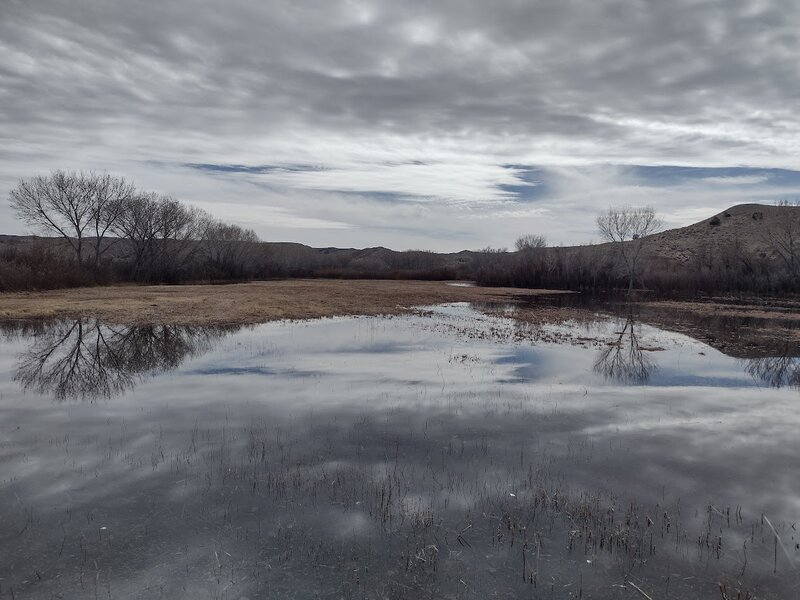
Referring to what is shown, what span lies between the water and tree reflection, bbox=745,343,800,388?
0.84 metres

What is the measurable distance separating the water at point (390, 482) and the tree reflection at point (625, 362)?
622 millimetres

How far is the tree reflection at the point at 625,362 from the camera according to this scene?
16.5 meters

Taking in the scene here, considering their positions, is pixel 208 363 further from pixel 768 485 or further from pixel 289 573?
pixel 768 485

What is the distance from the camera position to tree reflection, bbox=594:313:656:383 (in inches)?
648

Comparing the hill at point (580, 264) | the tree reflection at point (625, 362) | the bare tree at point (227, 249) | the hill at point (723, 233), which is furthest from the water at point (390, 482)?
the hill at point (723, 233)

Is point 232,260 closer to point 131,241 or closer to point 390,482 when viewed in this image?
point 131,241

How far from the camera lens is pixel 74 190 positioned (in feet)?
225

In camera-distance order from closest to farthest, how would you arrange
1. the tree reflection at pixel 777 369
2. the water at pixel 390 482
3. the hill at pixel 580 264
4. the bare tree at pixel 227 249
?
the water at pixel 390 482 < the tree reflection at pixel 777 369 < the hill at pixel 580 264 < the bare tree at pixel 227 249

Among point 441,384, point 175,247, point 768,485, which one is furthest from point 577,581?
point 175,247

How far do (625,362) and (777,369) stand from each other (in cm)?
523

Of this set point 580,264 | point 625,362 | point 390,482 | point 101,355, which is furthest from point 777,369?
point 580,264

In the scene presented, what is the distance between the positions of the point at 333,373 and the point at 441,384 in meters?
3.38

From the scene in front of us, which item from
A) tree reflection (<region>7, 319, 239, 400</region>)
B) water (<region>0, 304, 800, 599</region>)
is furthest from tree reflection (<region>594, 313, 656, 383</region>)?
tree reflection (<region>7, 319, 239, 400</region>)

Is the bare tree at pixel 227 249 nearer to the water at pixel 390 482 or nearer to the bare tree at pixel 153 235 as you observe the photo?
the bare tree at pixel 153 235
